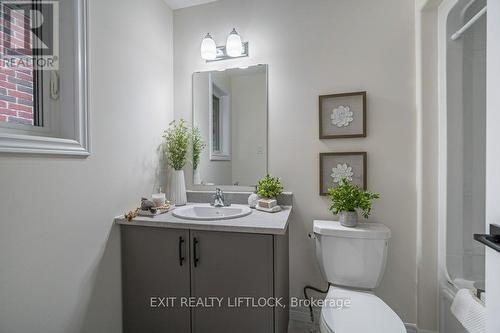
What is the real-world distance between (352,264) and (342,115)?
970mm

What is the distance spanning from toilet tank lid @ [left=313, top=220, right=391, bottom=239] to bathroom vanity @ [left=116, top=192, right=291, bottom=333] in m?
0.26

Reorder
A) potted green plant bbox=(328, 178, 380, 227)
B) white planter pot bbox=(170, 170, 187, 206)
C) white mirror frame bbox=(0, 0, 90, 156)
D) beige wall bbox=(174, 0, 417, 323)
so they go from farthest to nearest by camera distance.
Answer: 1. white planter pot bbox=(170, 170, 187, 206)
2. beige wall bbox=(174, 0, 417, 323)
3. potted green plant bbox=(328, 178, 380, 227)
4. white mirror frame bbox=(0, 0, 90, 156)

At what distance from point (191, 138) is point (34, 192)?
43.2 inches

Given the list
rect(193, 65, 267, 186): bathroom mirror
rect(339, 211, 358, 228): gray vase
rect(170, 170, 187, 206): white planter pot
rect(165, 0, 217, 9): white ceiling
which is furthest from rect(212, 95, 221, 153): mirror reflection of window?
rect(339, 211, 358, 228): gray vase

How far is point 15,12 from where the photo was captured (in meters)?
1.03

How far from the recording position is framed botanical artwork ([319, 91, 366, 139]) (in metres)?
1.58

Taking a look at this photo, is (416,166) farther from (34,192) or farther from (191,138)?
(34,192)

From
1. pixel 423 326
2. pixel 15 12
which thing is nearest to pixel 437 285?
pixel 423 326

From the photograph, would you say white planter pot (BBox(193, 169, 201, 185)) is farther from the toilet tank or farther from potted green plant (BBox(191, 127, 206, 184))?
the toilet tank

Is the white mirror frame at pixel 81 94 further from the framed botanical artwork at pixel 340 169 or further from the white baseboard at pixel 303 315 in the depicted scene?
the white baseboard at pixel 303 315

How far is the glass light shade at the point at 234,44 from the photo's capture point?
1.73m

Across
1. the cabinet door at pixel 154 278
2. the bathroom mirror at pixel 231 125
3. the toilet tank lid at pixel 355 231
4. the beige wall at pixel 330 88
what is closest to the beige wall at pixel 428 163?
the beige wall at pixel 330 88

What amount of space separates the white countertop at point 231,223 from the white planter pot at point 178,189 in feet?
0.99

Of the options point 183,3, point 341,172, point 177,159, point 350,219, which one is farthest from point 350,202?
point 183,3
